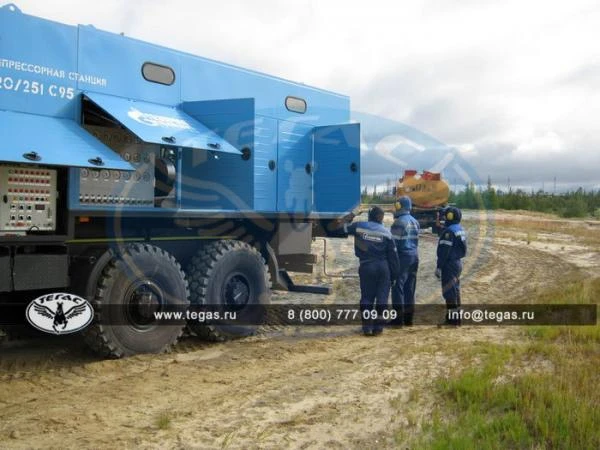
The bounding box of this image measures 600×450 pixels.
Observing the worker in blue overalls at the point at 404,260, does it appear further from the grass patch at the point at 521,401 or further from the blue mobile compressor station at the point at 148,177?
the grass patch at the point at 521,401

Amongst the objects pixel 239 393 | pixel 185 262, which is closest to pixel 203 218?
pixel 185 262

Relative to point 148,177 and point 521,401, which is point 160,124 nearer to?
point 148,177

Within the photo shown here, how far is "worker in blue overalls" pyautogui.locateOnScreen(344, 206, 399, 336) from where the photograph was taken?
8.43 metres

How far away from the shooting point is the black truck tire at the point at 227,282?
24.4 ft

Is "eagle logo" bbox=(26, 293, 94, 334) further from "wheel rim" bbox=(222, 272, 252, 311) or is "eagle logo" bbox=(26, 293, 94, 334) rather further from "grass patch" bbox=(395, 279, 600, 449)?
"grass patch" bbox=(395, 279, 600, 449)

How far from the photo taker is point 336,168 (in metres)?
9.09

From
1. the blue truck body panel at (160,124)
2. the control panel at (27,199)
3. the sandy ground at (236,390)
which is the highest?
the blue truck body panel at (160,124)

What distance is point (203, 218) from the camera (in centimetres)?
720

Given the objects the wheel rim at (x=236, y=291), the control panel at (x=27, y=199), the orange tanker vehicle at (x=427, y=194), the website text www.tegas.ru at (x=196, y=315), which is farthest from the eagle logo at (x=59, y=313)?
the orange tanker vehicle at (x=427, y=194)

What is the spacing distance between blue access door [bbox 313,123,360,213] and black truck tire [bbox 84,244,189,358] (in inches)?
112

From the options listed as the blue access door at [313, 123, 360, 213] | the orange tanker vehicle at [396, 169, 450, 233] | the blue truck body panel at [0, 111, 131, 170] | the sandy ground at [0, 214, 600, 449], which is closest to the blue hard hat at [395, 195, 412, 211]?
the blue access door at [313, 123, 360, 213]

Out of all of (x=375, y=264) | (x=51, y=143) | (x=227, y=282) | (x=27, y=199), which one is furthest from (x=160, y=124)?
(x=375, y=264)

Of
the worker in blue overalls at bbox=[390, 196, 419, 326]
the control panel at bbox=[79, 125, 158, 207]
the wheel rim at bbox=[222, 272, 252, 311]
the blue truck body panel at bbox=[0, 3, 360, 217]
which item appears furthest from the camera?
the worker in blue overalls at bbox=[390, 196, 419, 326]

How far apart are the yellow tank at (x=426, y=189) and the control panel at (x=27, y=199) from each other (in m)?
23.4
